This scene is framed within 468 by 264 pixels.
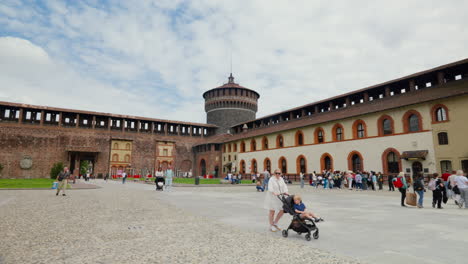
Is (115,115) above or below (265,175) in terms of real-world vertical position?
above

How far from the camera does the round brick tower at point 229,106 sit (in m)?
55.5

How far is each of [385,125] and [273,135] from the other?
15454 mm

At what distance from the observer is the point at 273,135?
37.6 metres

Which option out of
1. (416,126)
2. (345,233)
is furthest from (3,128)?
(416,126)

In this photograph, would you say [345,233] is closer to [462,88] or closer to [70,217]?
[70,217]

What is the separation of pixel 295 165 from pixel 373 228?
27.4 meters

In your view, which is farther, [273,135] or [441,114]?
[273,135]

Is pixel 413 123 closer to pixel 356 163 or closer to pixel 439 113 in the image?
pixel 439 113

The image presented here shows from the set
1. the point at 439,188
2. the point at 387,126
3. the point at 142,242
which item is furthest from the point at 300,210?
the point at 387,126

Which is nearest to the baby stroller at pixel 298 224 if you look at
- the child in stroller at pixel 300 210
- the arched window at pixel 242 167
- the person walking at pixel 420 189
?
the child in stroller at pixel 300 210

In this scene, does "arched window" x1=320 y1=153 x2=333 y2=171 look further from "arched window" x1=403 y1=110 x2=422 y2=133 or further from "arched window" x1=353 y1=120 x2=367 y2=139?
"arched window" x1=403 y1=110 x2=422 y2=133

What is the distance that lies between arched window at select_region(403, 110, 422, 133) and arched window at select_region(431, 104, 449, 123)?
1006mm

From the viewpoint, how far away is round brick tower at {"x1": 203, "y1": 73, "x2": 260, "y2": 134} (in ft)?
182

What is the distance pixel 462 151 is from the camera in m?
19.1
